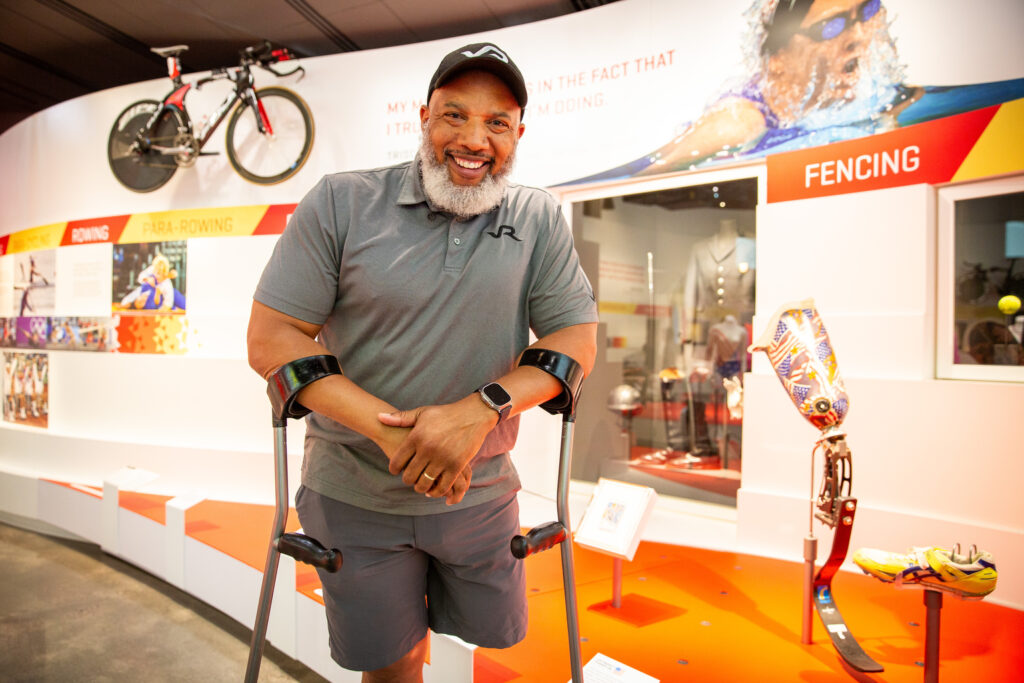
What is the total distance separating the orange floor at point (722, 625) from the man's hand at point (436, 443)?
143 centimetres

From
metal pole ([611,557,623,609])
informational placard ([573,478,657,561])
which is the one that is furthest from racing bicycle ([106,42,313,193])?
metal pole ([611,557,623,609])

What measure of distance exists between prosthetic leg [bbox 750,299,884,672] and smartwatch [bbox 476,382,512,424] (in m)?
A: 1.66

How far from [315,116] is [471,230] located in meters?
4.50

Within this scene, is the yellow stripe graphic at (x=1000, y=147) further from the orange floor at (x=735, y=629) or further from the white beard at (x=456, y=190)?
the white beard at (x=456, y=190)

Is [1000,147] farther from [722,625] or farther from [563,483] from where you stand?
[563,483]

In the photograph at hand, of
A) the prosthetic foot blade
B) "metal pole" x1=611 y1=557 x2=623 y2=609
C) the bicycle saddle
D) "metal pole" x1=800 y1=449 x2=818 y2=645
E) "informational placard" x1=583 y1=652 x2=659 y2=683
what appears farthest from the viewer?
the bicycle saddle

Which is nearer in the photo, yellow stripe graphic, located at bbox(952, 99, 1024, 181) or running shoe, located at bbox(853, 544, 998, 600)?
running shoe, located at bbox(853, 544, 998, 600)

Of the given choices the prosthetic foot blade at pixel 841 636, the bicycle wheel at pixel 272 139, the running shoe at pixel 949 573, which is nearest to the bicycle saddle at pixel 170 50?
the bicycle wheel at pixel 272 139

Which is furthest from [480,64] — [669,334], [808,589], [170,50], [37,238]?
[37,238]

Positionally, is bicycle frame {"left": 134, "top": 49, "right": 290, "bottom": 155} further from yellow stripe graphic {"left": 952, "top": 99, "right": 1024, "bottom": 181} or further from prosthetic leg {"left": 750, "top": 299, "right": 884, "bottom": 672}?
yellow stripe graphic {"left": 952, "top": 99, "right": 1024, "bottom": 181}

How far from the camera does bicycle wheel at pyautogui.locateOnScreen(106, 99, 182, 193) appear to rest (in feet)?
18.7

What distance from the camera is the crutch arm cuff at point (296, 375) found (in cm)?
123

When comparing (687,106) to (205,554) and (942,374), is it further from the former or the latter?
(205,554)

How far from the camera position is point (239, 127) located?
18.2ft
